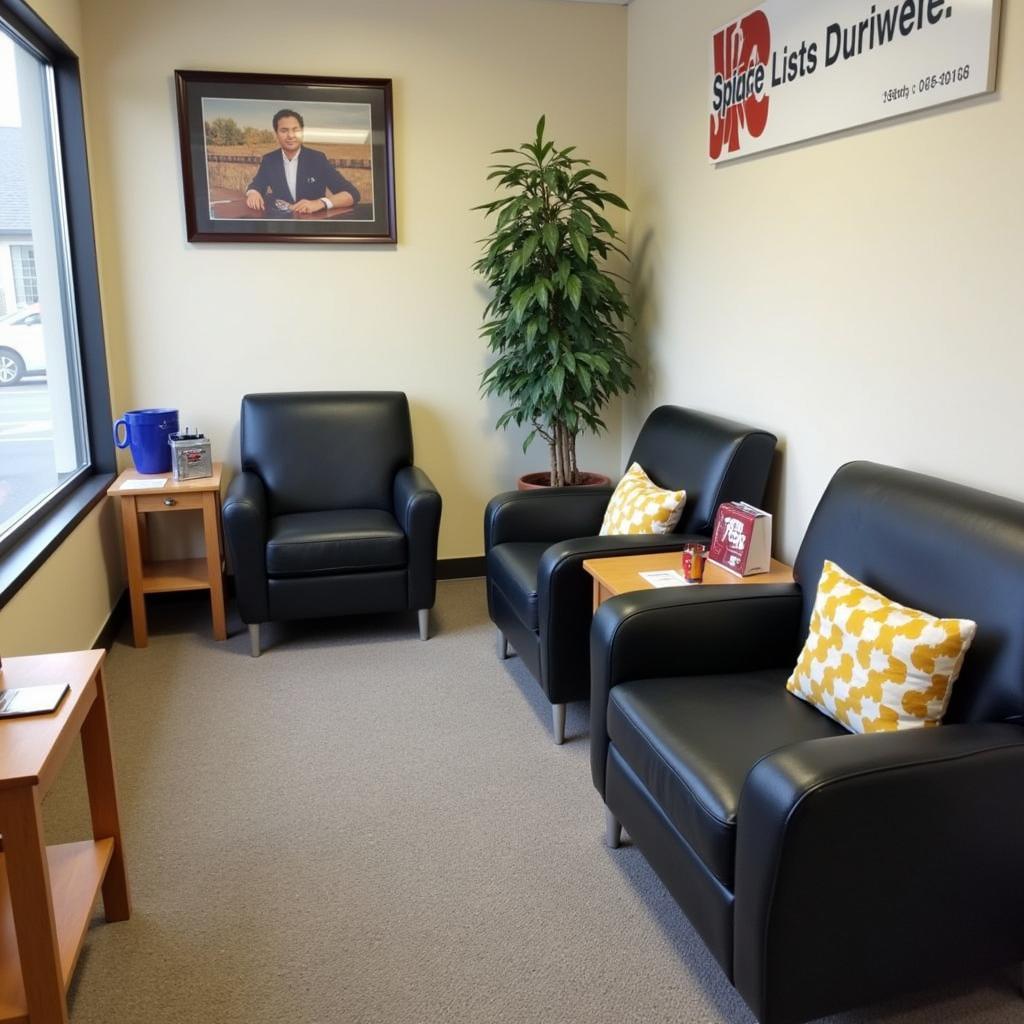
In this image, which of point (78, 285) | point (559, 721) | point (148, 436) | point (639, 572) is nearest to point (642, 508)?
point (639, 572)

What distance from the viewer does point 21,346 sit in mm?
2998

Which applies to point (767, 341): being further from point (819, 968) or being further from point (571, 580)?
point (819, 968)

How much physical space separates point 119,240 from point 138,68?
2.17 ft

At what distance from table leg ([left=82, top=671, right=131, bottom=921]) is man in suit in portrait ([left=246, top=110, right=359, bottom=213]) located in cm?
253

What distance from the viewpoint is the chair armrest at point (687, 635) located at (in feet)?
7.02

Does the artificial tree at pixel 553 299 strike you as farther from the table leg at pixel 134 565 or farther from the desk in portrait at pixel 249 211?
the table leg at pixel 134 565

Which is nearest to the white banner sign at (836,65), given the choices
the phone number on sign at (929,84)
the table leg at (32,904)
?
the phone number on sign at (929,84)

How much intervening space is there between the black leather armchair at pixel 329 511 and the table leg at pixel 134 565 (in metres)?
0.37

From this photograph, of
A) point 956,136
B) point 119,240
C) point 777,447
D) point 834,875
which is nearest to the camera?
point 834,875

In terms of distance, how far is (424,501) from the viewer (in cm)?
347

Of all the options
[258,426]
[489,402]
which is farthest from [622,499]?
[258,426]

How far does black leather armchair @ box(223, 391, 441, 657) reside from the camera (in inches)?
135

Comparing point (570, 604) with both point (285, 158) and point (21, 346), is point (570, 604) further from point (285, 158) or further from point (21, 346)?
point (285, 158)

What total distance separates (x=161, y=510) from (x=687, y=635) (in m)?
2.31
